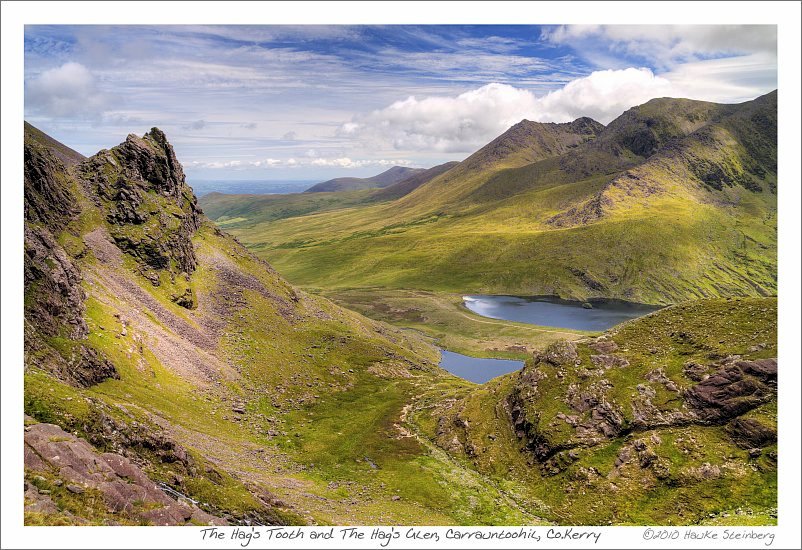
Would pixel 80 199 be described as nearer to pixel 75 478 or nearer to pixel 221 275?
pixel 221 275

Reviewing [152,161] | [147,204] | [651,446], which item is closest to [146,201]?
[147,204]

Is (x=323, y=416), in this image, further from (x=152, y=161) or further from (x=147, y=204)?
(x=152, y=161)

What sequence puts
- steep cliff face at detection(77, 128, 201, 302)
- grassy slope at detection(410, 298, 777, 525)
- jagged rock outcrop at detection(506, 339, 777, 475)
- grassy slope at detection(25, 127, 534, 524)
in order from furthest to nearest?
steep cliff face at detection(77, 128, 201, 302)
jagged rock outcrop at detection(506, 339, 777, 475)
grassy slope at detection(410, 298, 777, 525)
grassy slope at detection(25, 127, 534, 524)

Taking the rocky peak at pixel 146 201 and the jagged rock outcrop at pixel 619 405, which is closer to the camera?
the jagged rock outcrop at pixel 619 405

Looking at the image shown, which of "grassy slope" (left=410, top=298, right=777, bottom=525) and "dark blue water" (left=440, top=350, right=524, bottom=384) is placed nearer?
"grassy slope" (left=410, top=298, right=777, bottom=525)

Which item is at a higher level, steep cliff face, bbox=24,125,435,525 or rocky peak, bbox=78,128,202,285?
rocky peak, bbox=78,128,202,285

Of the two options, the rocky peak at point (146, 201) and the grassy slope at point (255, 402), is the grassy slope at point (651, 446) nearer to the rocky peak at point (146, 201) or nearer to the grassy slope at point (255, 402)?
the grassy slope at point (255, 402)

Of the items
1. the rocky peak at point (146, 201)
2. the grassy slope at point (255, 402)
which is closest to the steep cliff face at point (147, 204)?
the rocky peak at point (146, 201)

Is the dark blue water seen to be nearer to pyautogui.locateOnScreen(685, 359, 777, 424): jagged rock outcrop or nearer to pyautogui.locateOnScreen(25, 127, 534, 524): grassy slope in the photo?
pyautogui.locateOnScreen(25, 127, 534, 524): grassy slope

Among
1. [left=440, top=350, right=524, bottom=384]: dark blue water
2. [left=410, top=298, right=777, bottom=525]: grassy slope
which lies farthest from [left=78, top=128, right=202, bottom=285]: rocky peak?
[left=440, top=350, right=524, bottom=384]: dark blue water

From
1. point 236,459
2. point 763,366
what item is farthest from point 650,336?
point 236,459
